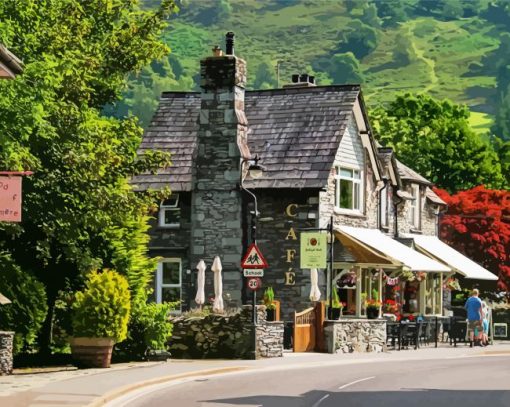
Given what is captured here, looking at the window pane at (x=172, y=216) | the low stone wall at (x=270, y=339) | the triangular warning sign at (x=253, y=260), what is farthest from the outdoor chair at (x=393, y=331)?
the triangular warning sign at (x=253, y=260)

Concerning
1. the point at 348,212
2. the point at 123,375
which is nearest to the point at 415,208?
the point at 348,212

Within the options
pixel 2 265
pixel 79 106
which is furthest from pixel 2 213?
pixel 79 106

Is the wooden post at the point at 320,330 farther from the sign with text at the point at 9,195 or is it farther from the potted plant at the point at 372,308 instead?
the sign with text at the point at 9,195

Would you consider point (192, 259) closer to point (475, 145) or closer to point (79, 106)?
point (79, 106)

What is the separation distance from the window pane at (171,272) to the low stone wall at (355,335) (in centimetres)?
828

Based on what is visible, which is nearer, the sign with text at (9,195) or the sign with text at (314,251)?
the sign with text at (9,195)

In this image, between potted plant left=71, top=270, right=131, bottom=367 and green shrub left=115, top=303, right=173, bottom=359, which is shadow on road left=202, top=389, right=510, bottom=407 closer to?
potted plant left=71, top=270, right=131, bottom=367

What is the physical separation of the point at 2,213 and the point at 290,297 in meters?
25.9

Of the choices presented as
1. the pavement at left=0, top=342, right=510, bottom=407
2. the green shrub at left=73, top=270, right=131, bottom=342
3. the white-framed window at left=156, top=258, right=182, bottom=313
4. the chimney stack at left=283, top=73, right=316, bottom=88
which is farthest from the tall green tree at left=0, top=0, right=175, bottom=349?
the chimney stack at left=283, top=73, right=316, bottom=88

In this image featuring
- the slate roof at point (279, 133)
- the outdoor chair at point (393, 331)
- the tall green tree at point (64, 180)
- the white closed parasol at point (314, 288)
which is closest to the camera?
the tall green tree at point (64, 180)

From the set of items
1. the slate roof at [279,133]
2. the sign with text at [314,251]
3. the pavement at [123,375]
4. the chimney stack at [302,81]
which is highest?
the chimney stack at [302,81]

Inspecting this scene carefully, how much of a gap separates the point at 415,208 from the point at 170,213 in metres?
14.5

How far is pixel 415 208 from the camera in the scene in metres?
61.1

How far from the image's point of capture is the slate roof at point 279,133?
159 feet
